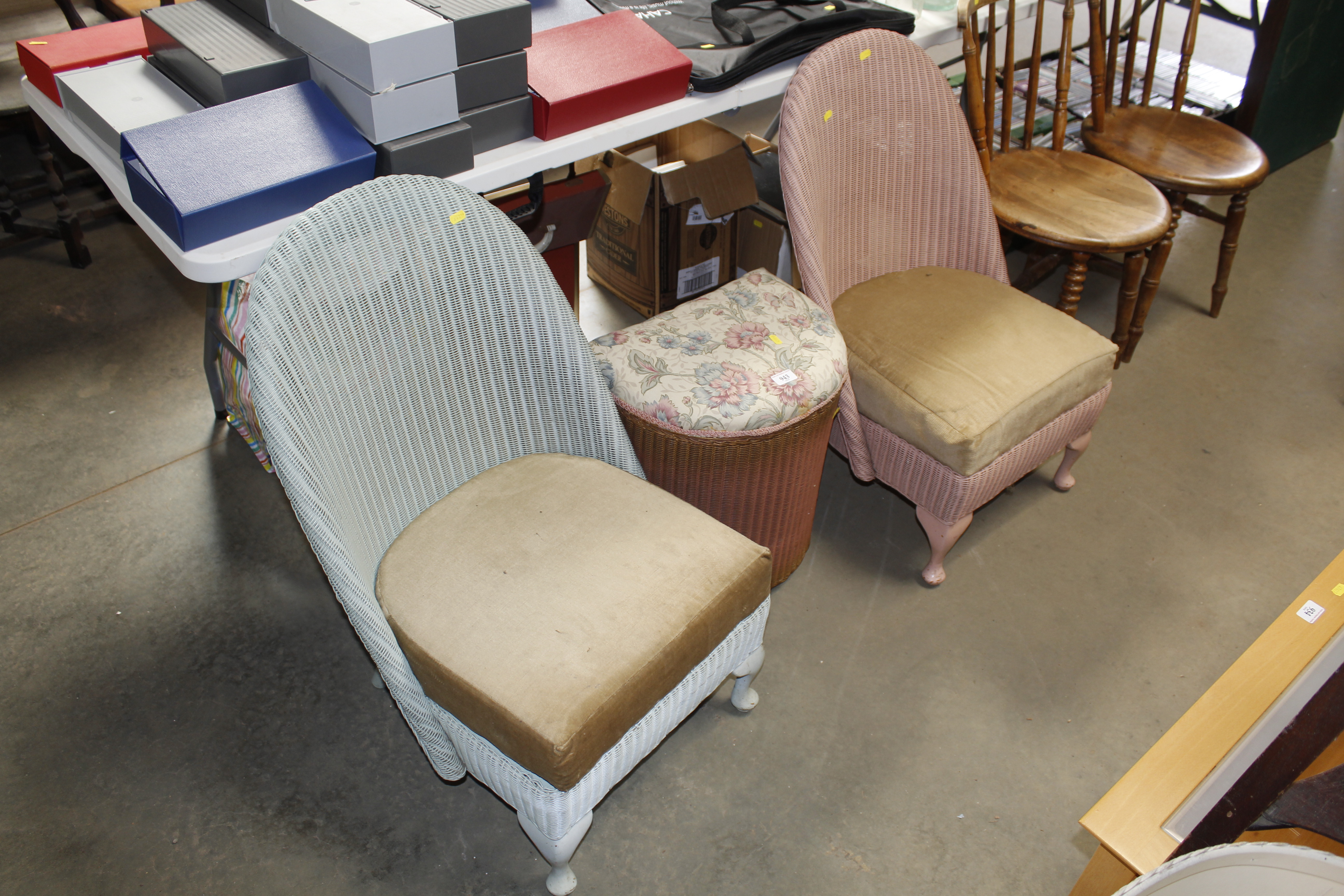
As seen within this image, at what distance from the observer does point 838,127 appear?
6.60 ft

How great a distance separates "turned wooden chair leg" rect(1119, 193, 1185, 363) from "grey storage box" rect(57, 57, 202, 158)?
7.68 feet

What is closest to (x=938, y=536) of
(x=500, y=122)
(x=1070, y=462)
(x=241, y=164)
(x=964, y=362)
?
(x=964, y=362)

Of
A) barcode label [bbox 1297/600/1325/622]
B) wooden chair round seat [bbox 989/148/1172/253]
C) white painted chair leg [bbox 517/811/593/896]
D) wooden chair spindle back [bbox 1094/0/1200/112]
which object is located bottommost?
white painted chair leg [bbox 517/811/593/896]

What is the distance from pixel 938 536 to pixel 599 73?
1.15 meters

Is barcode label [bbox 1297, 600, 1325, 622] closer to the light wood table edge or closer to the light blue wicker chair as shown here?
the light wood table edge

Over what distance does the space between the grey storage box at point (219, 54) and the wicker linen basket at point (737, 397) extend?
72cm

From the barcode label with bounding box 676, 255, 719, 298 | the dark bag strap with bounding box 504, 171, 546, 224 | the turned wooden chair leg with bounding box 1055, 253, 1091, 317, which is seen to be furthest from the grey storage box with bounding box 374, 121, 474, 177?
the turned wooden chair leg with bounding box 1055, 253, 1091, 317

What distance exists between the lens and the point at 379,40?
58.1 inches

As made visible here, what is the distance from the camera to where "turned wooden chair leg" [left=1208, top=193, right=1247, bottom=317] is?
278 centimetres

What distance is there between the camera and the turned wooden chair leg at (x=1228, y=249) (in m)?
2.78

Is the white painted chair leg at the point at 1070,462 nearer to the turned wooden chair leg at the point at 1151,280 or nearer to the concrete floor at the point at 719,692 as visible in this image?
the concrete floor at the point at 719,692

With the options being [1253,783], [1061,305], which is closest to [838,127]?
[1061,305]

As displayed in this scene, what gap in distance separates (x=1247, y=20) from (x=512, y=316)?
14.1 feet

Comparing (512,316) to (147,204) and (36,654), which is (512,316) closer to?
(147,204)
